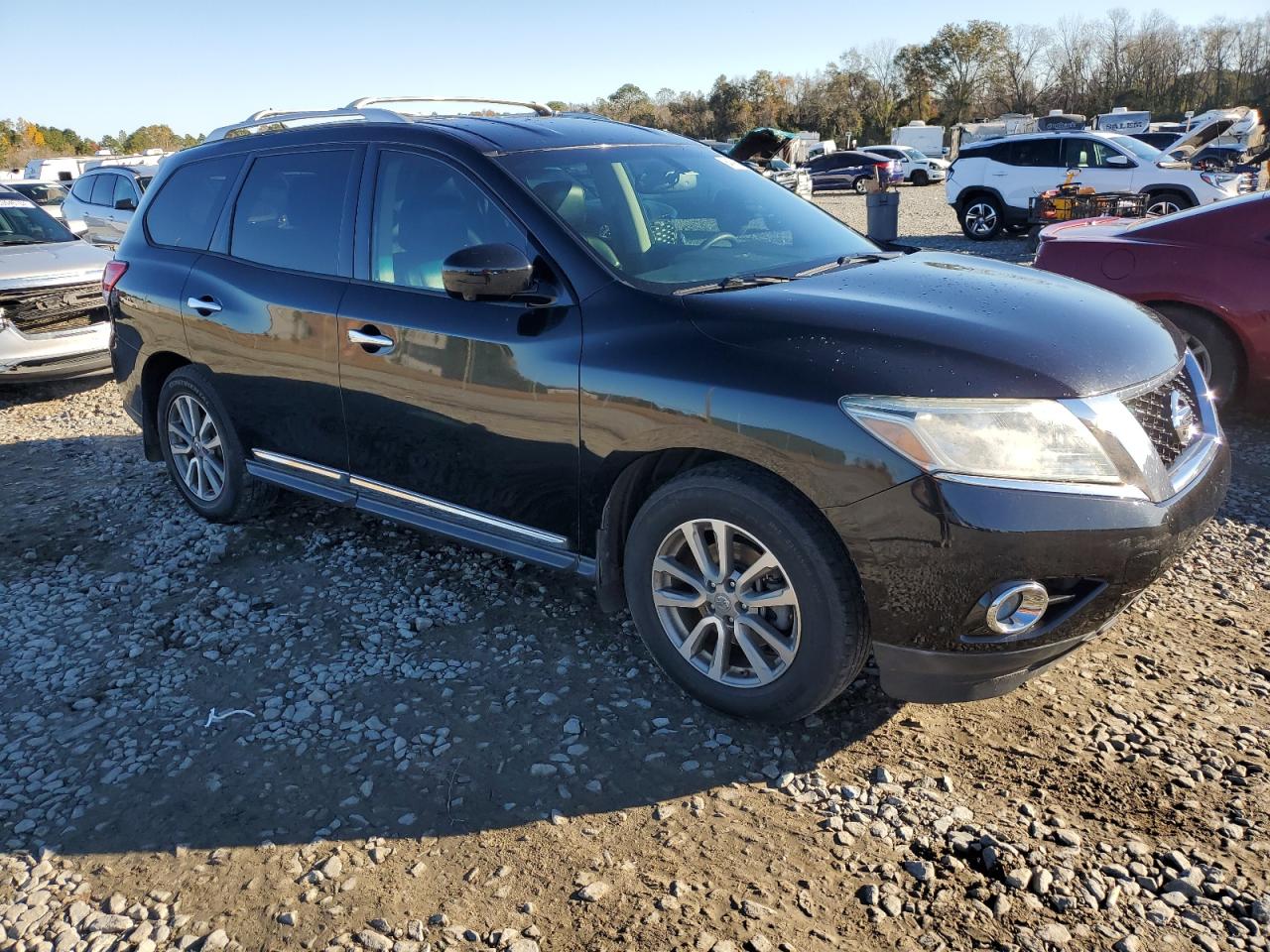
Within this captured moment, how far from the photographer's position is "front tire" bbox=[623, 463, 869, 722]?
105 inches

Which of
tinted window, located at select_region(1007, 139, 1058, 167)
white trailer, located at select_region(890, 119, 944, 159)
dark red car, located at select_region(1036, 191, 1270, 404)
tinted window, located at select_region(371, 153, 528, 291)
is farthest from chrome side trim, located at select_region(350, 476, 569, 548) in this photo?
white trailer, located at select_region(890, 119, 944, 159)

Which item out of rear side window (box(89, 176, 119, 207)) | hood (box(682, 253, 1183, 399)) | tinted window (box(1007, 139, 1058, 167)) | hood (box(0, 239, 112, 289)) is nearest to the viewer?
hood (box(682, 253, 1183, 399))

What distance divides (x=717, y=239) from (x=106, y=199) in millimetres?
12905

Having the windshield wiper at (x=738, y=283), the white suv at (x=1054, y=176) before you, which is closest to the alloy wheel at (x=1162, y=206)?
the white suv at (x=1054, y=176)

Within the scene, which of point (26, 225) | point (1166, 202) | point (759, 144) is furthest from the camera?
point (1166, 202)

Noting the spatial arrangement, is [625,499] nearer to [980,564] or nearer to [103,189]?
[980,564]

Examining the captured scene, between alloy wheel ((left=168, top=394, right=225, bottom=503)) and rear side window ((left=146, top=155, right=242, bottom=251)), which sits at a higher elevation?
rear side window ((left=146, top=155, right=242, bottom=251))

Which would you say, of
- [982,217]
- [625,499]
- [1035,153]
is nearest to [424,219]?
[625,499]

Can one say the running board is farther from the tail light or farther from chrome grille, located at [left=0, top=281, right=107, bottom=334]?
chrome grille, located at [left=0, top=281, right=107, bottom=334]

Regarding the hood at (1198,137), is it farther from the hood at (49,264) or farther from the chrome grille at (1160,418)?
the hood at (49,264)

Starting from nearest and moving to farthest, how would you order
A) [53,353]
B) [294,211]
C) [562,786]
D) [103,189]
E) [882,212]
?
1. [562,786]
2. [294,211]
3. [53,353]
4. [882,212]
5. [103,189]

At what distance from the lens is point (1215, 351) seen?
5.66 m

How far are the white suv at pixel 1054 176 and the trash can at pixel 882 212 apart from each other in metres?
5.40

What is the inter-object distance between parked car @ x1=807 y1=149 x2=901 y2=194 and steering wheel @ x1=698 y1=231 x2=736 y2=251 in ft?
96.1
